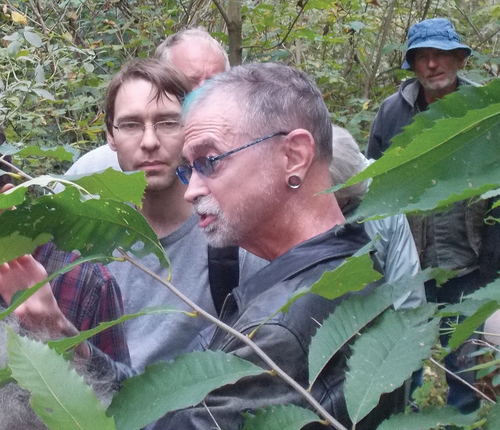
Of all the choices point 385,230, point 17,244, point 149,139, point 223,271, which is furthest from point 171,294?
point 17,244

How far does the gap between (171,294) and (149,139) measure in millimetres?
589

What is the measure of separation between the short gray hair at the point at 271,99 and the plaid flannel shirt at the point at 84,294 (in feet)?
1.77

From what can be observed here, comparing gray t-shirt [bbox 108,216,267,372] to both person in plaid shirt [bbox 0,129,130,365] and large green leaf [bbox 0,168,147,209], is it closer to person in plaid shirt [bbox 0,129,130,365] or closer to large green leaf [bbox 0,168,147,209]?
person in plaid shirt [bbox 0,129,130,365]

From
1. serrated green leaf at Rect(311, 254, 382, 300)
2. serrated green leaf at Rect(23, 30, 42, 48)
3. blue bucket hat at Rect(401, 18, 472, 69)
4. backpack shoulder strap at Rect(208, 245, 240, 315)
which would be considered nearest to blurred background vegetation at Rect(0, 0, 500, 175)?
serrated green leaf at Rect(23, 30, 42, 48)

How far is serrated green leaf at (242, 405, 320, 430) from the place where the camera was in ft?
2.81

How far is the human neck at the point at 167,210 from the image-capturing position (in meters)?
2.44

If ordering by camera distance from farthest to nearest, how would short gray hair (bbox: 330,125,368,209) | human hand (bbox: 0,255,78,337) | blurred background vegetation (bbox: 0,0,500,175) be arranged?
blurred background vegetation (bbox: 0,0,500,175), short gray hair (bbox: 330,125,368,209), human hand (bbox: 0,255,78,337)

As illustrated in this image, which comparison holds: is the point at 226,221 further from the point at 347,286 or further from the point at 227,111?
the point at 347,286

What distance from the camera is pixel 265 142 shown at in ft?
5.34

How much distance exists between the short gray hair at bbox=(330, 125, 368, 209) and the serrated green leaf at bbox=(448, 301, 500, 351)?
1.42m

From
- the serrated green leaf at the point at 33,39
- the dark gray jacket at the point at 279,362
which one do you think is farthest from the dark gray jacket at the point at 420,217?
the dark gray jacket at the point at 279,362

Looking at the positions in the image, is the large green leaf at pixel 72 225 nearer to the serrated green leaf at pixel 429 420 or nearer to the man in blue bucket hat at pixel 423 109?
the serrated green leaf at pixel 429 420

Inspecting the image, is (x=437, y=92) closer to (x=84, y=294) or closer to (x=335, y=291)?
(x=84, y=294)

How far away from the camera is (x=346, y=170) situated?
238 cm
